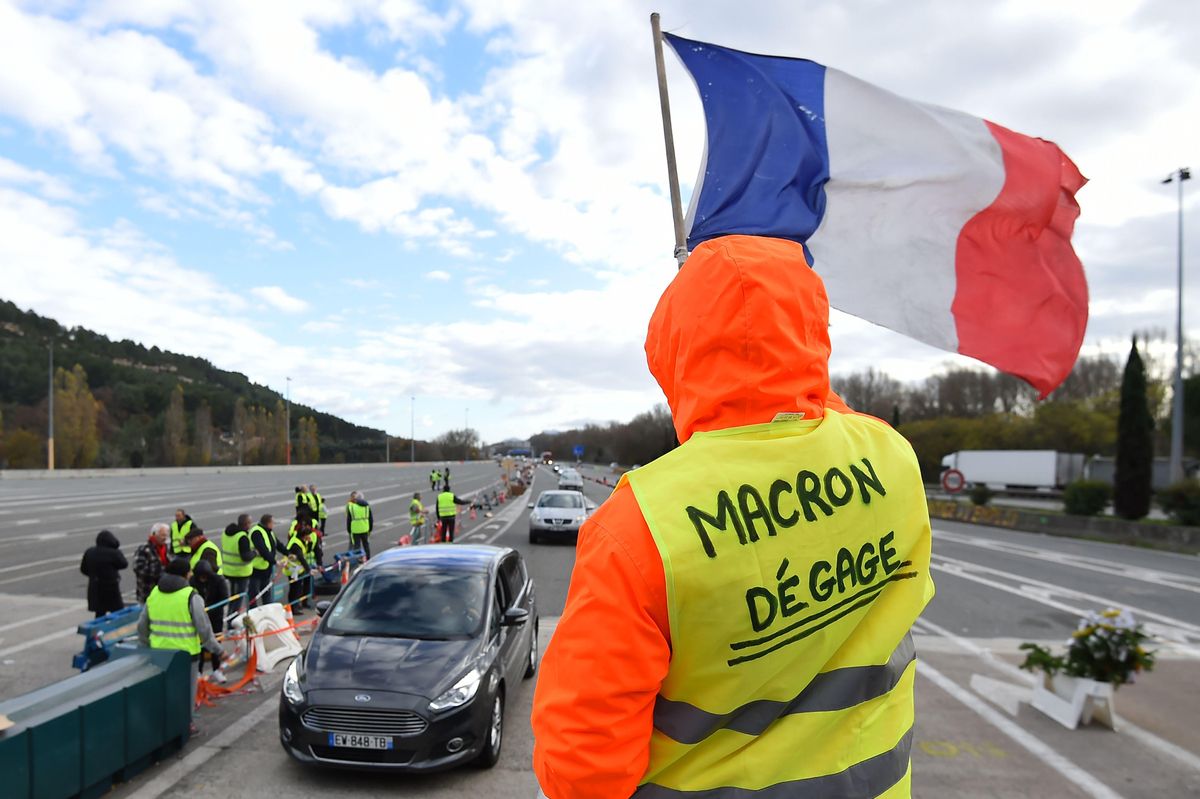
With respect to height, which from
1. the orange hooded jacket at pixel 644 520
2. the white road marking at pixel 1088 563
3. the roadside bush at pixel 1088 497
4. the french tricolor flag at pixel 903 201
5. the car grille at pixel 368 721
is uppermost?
the french tricolor flag at pixel 903 201

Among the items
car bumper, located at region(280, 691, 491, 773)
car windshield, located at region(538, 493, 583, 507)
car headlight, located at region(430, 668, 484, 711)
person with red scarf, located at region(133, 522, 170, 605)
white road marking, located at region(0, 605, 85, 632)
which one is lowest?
white road marking, located at region(0, 605, 85, 632)

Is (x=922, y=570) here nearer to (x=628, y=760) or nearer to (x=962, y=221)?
(x=628, y=760)

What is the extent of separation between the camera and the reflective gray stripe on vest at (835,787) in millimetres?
1606

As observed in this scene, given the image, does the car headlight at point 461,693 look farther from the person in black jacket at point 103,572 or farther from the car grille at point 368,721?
the person in black jacket at point 103,572

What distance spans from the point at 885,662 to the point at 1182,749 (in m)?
6.90

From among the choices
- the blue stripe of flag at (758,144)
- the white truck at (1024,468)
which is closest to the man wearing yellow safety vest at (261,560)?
the blue stripe of flag at (758,144)

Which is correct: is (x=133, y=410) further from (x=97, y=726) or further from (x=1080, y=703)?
(x=1080, y=703)

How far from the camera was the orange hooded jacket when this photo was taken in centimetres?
145

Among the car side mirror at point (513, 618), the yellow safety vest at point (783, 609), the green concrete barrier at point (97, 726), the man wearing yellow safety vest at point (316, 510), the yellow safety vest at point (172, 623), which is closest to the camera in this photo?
the yellow safety vest at point (783, 609)

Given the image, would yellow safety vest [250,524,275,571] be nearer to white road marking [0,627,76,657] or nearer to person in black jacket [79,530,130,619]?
person in black jacket [79,530,130,619]

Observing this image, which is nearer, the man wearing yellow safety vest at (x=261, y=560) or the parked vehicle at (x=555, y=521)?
the man wearing yellow safety vest at (x=261, y=560)

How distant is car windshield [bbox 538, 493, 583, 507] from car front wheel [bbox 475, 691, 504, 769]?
53.3 feet

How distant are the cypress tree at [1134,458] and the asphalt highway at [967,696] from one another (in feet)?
41.4

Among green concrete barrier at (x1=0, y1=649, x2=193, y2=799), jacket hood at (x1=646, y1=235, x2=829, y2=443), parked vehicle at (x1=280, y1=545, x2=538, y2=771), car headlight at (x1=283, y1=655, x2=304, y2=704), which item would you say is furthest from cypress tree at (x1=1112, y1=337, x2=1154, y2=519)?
jacket hood at (x1=646, y1=235, x2=829, y2=443)
